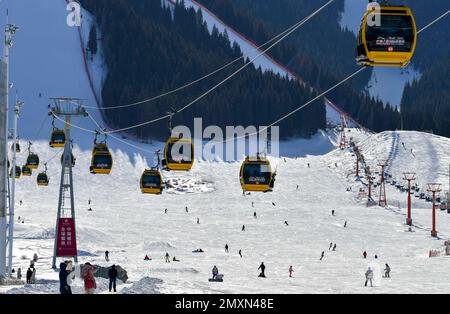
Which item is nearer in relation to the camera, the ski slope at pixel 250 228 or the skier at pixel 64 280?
the skier at pixel 64 280

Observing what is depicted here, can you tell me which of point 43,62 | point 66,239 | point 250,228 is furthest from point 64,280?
point 43,62

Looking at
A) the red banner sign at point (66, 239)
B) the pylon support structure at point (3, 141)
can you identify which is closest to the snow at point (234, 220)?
the red banner sign at point (66, 239)

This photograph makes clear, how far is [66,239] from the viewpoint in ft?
141

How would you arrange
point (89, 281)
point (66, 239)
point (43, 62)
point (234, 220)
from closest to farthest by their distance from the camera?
1. point (89, 281)
2. point (66, 239)
3. point (234, 220)
4. point (43, 62)

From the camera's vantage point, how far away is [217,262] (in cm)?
5319

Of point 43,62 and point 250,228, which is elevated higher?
point 43,62

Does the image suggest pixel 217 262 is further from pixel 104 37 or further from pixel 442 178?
pixel 104 37

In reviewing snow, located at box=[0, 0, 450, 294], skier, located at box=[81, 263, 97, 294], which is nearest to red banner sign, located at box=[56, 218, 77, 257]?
snow, located at box=[0, 0, 450, 294]

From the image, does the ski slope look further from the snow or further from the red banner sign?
the red banner sign

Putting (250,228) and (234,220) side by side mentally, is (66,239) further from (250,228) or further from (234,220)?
(234,220)

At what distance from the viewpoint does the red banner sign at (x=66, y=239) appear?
139 ft

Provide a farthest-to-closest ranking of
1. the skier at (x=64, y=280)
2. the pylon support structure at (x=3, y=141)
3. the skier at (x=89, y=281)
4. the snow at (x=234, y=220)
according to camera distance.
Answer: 1. the snow at (x=234, y=220)
2. the pylon support structure at (x=3, y=141)
3. the skier at (x=64, y=280)
4. the skier at (x=89, y=281)

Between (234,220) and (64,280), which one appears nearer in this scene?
(64,280)

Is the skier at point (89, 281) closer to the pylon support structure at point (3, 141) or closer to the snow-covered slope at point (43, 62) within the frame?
the pylon support structure at point (3, 141)
